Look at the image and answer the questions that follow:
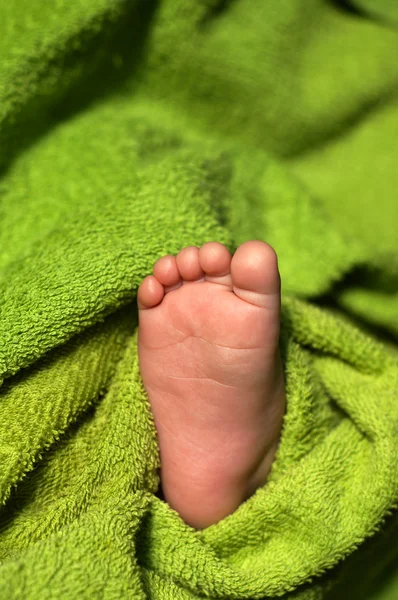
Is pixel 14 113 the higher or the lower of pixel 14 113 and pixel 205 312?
the higher

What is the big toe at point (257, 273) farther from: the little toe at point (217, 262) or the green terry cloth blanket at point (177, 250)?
the green terry cloth blanket at point (177, 250)

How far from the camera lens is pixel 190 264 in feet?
1.78

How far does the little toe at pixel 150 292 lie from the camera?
1.84 feet

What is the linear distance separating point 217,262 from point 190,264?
31mm

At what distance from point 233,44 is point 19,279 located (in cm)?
47

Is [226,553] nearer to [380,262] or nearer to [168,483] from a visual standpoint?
[168,483]

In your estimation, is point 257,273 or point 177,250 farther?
point 177,250

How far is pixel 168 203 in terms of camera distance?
621mm

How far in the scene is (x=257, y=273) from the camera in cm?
51

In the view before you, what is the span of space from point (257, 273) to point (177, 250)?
13 cm

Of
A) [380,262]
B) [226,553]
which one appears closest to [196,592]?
[226,553]

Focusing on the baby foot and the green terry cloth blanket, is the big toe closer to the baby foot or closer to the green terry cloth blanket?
the baby foot

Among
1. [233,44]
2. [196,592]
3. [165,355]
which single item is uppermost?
[233,44]

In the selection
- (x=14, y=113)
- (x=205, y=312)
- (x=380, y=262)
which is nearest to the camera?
(x=205, y=312)
